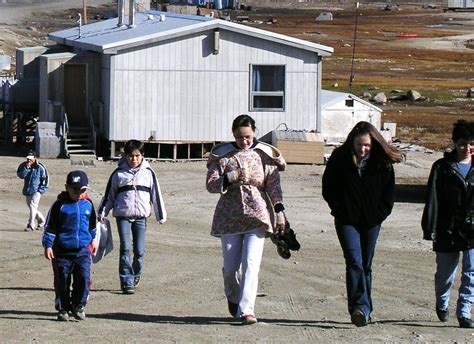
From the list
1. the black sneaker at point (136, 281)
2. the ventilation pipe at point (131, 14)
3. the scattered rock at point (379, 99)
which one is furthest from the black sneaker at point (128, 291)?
the scattered rock at point (379, 99)

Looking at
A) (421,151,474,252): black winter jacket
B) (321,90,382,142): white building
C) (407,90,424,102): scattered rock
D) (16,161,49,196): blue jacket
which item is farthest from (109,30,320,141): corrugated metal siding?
(421,151,474,252): black winter jacket

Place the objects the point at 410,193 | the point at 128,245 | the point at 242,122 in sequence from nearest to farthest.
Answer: the point at 242,122
the point at 128,245
the point at 410,193

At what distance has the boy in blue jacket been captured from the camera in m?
9.87

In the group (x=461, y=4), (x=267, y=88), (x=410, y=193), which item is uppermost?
(x=461, y=4)

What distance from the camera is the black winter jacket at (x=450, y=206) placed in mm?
9656

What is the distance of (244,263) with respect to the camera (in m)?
9.68

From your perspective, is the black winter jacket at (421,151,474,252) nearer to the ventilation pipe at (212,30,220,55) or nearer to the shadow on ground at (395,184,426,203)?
the shadow on ground at (395,184,426,203)

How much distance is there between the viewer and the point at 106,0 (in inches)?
4737

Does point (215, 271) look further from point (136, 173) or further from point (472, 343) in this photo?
point (472, 343)

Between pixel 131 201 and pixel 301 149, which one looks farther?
pixel 301 149

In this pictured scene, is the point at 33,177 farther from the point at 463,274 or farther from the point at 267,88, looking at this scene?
the point at 267,88

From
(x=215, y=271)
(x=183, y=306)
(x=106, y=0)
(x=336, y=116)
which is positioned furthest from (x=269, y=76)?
(x=106, y=0)

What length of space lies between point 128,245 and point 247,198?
2.11 m

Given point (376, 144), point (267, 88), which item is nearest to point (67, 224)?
point (376, 144)
